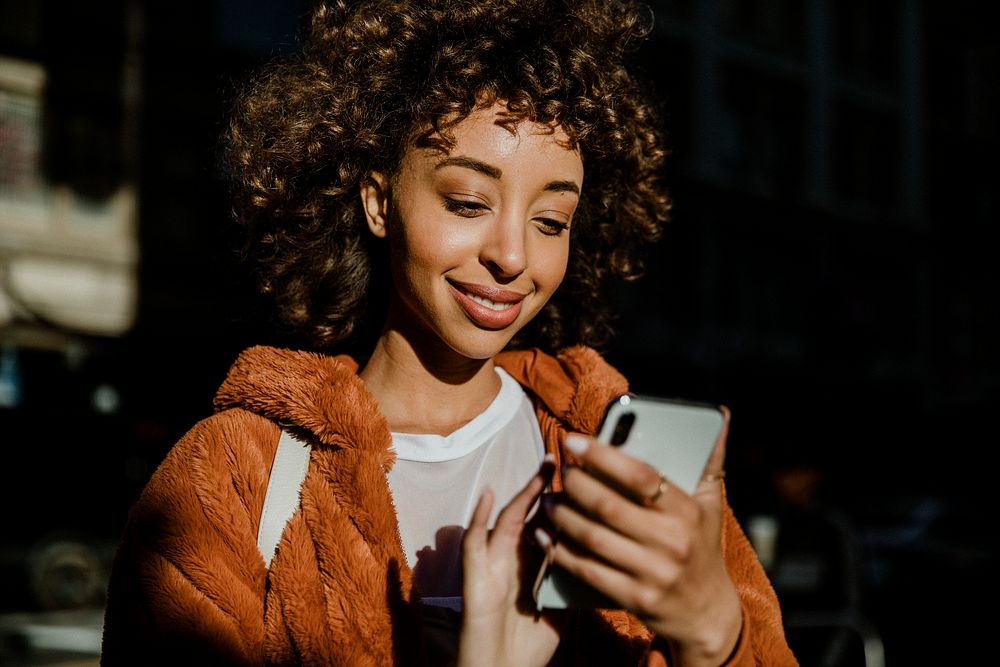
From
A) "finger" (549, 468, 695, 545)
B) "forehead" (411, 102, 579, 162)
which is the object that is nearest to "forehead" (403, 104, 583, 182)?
"forehead" (411, 102, 579, 162)

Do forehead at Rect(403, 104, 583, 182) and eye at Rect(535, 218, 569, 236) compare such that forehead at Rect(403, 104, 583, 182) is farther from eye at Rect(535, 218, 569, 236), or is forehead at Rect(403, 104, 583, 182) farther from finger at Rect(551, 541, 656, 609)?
finger at Rect(551, 541, 656, 609)

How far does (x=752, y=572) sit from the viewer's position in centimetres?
182

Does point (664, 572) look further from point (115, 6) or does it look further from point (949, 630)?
point (115, 6)

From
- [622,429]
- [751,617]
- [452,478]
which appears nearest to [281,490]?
[452,478]

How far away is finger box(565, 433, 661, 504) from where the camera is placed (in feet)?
3.82

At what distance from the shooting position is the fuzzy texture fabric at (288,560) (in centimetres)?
158

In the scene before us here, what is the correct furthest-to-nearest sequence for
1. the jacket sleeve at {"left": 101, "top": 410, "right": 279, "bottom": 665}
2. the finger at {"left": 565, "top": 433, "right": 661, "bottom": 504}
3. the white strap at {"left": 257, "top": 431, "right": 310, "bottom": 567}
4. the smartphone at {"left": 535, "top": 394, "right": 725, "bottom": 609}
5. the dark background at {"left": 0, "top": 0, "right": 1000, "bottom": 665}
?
1. the dark background at {"left": 0, "top": 0, "right": 1000, "bottom": 665}
2. the white strap at {"left": 257, "top": 431, "right": 310, "bottom": 567}
3. the jacket sleeve at {"left": 101, "top": 410, "right": 279, "bottom": 665}
4. the smartphone at {"left": 535, "top": 394, "right": 725, "bottom": 609}
5. the finger at {"left": 565, "top": 433, "right": 661, "bottom": 504}

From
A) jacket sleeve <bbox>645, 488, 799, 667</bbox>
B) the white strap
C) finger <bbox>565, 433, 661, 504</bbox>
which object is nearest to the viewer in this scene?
finger <bbox>565, 433, 661, 504</bbox>

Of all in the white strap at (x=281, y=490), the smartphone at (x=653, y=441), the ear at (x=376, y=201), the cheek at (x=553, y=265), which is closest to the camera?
the smartphone at (x=653, y=441)

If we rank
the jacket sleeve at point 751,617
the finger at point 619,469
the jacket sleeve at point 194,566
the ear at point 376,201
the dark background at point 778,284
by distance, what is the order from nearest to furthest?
the finger at point 619,469 < the jacket sleeve at point 751,617 < the jacket sleeve at point 194,566 < the ear at point 376,201 < the dark background at point 778,284

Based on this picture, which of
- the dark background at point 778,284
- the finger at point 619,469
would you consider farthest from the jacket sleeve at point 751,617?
the dark background at point 778,284

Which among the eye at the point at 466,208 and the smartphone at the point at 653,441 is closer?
the smartphone at the point at 653,441

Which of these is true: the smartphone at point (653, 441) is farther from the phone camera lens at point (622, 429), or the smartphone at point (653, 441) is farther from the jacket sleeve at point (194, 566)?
the jacket sleeve at point (194, 566)

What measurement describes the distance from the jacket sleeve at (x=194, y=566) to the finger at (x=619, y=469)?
72 centimetres
